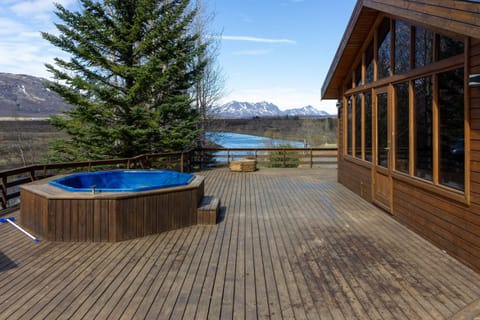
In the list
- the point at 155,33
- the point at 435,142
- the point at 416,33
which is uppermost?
the point at 155,33

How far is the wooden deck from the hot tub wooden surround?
15 centimetres

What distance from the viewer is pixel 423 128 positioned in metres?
4.39

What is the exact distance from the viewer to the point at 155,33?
463 inches

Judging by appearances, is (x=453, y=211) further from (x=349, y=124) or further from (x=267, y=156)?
(x=267, y=156)

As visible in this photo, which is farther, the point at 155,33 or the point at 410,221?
the point at 155,33

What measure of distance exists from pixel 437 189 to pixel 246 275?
240cm

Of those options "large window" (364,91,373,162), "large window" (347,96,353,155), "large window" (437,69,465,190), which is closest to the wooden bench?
"large window" (347,96,353,155)

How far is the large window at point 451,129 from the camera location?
3.59 metres

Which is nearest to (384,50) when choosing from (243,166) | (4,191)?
(243,166)

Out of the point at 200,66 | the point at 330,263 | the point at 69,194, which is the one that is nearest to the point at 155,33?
the point at 200,66

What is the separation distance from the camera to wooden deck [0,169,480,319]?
8.46ft

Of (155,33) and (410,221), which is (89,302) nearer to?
(410,221)

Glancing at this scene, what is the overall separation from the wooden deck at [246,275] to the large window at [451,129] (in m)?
0.86

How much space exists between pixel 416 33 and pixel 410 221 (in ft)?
8.11
